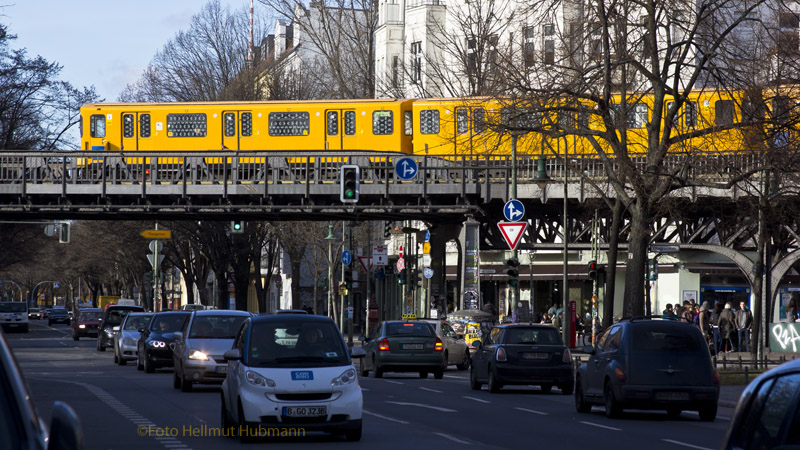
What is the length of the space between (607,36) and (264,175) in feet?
62.4

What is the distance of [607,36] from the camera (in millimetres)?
28672

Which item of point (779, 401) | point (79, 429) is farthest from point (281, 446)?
point (79, 429)

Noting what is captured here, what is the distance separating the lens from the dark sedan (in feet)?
83.2

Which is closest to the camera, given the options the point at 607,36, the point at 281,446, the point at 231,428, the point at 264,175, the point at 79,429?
the point at 79,429

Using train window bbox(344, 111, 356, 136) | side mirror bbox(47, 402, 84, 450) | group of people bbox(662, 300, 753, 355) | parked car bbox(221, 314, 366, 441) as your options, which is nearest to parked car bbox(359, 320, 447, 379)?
group of people bbox(662, 300, 753, 355)

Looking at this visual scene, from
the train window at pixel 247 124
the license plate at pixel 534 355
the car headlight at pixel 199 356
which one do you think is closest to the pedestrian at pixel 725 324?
the license plate at pixel 534 355

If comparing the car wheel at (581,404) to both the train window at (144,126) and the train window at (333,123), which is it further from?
the train window at (144,126)

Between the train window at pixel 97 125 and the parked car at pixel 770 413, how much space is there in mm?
44080

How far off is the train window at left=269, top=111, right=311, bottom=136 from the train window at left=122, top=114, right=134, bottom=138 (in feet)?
17.7

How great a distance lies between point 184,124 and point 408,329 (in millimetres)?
20008

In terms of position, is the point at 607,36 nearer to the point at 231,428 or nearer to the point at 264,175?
the point at 231,428

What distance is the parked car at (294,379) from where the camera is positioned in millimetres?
14578

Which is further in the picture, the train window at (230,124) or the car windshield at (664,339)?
the train window at (230,124)

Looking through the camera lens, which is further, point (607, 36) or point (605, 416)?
point (607, 36)
